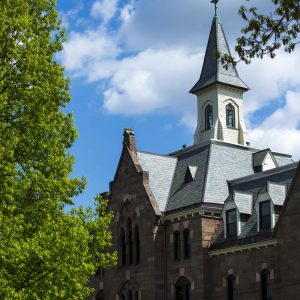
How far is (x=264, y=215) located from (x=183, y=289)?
7.72m

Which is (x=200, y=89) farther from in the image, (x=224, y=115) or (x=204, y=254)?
(x=204, y=254)

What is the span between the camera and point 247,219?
4497cm

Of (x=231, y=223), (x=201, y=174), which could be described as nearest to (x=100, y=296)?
(x=201, y=174)

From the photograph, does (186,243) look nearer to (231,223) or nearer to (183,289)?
(183,289)

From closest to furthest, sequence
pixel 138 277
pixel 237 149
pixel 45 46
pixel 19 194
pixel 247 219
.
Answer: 1. pixel 19 194
2. pixel 45 46
3. pixel 247 219
4. pixel 138 277
5. pixel 237 149

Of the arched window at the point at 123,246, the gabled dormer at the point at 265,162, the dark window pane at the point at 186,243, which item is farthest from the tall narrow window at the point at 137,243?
the gabled dormer at the point at 265,162

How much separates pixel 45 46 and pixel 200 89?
29.7m

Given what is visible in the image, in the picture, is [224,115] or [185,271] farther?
[224,115]

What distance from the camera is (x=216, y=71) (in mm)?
58062

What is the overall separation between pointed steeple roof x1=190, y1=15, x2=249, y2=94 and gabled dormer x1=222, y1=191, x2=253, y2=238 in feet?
46.5

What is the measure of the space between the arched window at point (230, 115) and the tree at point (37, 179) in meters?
29.1

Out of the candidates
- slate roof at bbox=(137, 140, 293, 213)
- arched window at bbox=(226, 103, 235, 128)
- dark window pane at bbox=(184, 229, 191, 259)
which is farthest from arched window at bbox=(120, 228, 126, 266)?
arched window at bbox=(226, 103, 235, 128)

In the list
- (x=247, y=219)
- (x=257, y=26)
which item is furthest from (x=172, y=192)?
(x=257, y=26)

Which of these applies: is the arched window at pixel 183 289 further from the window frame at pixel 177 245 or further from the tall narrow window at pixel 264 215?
the tall narrow window at pixel 264 215
